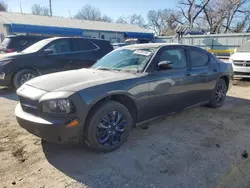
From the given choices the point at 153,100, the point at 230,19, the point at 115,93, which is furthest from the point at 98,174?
the point at 230,19

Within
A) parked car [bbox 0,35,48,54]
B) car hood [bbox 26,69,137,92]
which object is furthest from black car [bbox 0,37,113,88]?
car hood [bbox 26,69,137,92]

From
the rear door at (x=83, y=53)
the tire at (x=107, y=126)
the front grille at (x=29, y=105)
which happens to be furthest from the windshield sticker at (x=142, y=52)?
the rear door at (x=83, y=53)

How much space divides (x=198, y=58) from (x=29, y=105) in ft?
11.3

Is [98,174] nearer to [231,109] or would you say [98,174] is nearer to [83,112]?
[83,112]

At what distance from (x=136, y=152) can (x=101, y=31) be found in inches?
1147

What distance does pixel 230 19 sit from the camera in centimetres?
3681

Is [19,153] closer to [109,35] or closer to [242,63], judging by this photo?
[242,63]

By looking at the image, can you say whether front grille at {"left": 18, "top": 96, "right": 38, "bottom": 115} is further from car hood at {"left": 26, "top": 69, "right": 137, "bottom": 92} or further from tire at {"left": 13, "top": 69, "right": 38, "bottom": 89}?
tire at {"left": 13, "top": 69, "right": 38, "bottom": 89}

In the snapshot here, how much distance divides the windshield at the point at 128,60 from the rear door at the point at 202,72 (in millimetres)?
1075

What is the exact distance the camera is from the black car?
6359 millimetres

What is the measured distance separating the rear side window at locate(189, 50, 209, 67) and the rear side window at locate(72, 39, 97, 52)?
4.31 metres

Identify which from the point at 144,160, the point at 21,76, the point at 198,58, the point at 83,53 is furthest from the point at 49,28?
the point at 144,160

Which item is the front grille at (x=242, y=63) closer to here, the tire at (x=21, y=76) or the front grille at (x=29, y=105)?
the tire at (x=21, y=76)

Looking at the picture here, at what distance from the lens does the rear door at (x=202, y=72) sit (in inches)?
173
